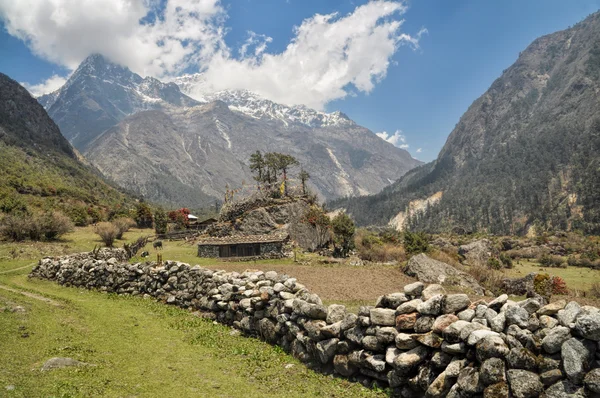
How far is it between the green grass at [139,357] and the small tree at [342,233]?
34308 mm

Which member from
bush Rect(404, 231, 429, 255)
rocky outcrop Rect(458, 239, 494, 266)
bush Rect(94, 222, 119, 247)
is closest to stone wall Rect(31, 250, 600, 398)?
bush Rect(404, 231, 429, 255)

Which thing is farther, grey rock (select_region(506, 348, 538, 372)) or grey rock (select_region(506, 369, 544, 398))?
grey rock (select_region(506, 348, 538, 372))

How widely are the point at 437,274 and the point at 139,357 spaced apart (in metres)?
24.9

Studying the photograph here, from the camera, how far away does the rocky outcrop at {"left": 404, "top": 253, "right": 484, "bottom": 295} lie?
28.3m

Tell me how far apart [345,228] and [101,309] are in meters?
36.6

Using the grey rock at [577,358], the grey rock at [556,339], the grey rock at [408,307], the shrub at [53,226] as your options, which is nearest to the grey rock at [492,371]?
the grey rock at [556,339]

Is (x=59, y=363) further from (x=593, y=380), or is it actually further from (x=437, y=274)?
(x=437, y=274)

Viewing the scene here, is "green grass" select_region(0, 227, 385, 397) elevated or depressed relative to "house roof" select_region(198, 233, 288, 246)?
depressed

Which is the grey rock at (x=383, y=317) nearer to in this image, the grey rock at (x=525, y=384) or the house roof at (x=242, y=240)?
the grey rock at (x=525, y=384)

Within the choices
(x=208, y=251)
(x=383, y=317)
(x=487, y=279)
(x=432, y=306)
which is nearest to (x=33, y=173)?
(x=208, y=251)

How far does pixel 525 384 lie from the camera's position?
262 inches

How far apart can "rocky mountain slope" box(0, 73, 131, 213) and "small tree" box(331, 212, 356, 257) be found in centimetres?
4728

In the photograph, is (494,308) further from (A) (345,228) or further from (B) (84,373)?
(A) (345,228)

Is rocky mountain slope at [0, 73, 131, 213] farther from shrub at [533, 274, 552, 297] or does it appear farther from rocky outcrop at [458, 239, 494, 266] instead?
rocky outcrop at [458, 239, 494, 266]
